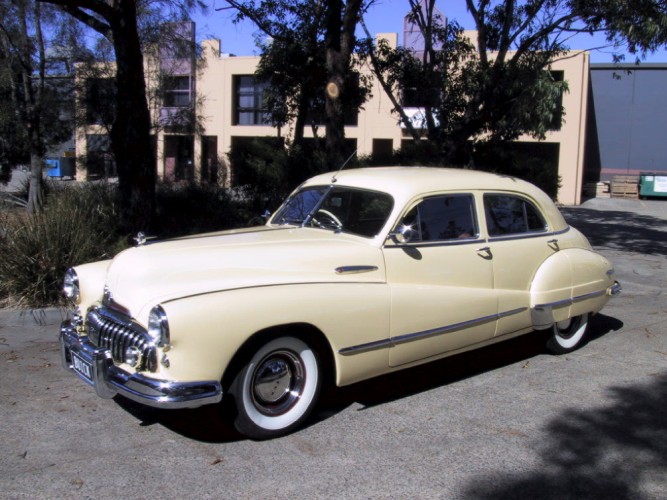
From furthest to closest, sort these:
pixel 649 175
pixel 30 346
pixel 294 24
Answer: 1. pixel 649 175
2. pixel 294 24
3. pixel 30 346

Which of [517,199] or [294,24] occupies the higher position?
[294,24]

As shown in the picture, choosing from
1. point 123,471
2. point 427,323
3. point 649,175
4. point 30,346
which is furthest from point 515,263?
point 649,175

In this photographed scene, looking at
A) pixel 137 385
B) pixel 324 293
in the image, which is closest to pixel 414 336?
pixel 324 293

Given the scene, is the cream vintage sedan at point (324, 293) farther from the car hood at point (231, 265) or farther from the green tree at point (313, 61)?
the green tree at point (313, 61)

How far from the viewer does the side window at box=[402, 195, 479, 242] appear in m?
5.00

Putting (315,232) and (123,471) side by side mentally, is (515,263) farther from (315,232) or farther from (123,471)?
(123,471)

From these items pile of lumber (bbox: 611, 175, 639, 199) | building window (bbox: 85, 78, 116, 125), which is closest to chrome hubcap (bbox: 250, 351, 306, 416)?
building window (bbox: 85, 78, 116, 125)

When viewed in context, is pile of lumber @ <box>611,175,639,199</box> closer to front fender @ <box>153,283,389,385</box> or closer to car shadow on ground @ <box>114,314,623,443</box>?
car shadow on ground @ <box>114,314,623,443</box>

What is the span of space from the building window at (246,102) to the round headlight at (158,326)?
1151 inches

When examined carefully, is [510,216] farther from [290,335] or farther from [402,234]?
Answer: [290,335]

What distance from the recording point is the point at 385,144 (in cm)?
3128

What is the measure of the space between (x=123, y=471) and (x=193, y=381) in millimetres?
670

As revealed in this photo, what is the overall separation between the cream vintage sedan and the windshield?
0.04 ft

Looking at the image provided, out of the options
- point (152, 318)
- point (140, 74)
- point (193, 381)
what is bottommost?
point (193, 381)
